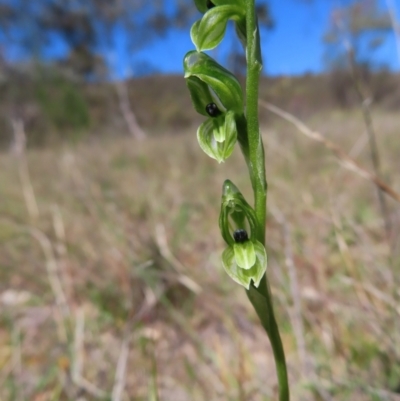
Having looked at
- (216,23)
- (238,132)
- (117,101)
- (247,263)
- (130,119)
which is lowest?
(247,263)

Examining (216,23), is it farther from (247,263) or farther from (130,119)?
(130,119)

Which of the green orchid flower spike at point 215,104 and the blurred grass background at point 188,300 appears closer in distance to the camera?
the green orchid flower spike at point 215,104

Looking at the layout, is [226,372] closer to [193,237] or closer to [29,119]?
[193,237]

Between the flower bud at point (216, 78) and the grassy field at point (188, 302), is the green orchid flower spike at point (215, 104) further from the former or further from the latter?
the grassy field at point (188, 302)

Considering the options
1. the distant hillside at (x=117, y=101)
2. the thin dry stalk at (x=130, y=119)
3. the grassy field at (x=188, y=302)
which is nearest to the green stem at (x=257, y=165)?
the grassy field at (x=188, y=302)

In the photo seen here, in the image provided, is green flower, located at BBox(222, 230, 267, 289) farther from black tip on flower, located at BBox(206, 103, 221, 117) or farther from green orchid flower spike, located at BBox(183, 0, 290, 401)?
black tip on flower, located at BBox(206, 103, 221, 117)

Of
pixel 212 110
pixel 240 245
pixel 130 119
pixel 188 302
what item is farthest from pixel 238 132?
pixel 130 119

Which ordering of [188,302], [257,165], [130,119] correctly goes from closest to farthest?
1. [257,165]
2. [188,302]
3. [130,119]
